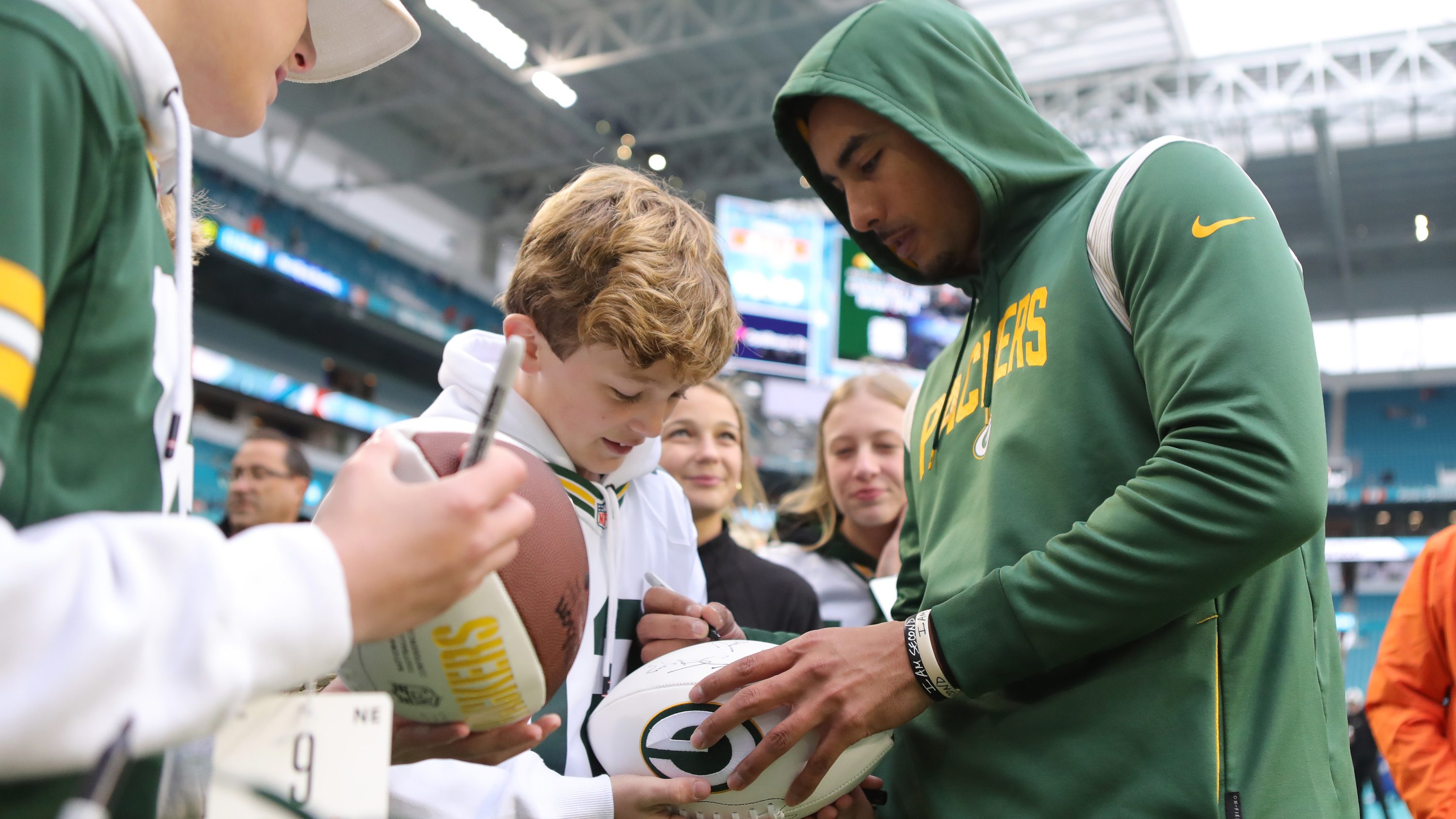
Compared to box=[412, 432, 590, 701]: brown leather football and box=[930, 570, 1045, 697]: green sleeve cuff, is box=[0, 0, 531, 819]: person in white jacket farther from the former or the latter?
box=[930, 570, 1045, 697]: green sleeve cuff

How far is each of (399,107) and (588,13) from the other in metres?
2.88

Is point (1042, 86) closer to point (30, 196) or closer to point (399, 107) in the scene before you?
point (399, 107)

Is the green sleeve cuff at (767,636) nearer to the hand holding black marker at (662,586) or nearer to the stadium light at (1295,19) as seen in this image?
the hand holding black marker at (662,586)

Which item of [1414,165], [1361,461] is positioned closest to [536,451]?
[1414,165]

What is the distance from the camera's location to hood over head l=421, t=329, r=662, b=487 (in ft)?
4.94

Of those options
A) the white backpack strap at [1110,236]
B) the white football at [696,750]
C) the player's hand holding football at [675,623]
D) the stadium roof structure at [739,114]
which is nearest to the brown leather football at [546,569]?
the white football at [696,750]

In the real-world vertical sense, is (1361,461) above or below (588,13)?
below

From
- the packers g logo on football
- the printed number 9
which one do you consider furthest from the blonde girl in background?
the printed number 9

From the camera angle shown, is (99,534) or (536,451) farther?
(536,451)

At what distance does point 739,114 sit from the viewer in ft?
42.9

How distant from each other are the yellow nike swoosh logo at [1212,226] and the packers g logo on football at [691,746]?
0.81 metres

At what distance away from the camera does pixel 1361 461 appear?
19625 millimetres

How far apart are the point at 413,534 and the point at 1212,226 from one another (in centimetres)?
96

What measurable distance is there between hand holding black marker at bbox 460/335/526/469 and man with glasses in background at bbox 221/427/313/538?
3800 mm
